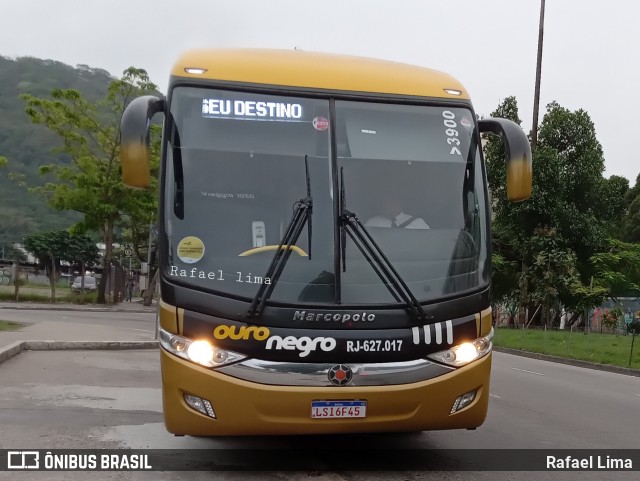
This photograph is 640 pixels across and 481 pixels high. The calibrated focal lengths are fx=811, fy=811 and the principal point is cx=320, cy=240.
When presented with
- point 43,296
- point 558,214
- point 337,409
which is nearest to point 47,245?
point 43,296

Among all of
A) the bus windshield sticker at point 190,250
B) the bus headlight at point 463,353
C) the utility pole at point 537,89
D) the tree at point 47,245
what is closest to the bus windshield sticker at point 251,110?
the bus windshield sticker at point 190,250

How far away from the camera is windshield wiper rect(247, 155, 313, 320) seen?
5.72 meters

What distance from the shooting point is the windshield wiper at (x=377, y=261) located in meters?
5.90

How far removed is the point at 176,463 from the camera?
6.50m

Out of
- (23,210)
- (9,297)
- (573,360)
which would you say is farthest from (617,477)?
(23,210)

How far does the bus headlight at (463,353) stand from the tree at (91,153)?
30.2m

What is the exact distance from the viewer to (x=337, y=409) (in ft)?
18.9

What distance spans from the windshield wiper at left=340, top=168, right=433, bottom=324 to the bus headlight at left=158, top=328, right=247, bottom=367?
3.41ft

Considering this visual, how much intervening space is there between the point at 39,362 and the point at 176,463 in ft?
23.7

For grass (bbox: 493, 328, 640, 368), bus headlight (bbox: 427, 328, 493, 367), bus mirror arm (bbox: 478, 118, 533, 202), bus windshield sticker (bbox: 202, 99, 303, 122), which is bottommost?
grass (bbox: 493, 328, 640, 368)

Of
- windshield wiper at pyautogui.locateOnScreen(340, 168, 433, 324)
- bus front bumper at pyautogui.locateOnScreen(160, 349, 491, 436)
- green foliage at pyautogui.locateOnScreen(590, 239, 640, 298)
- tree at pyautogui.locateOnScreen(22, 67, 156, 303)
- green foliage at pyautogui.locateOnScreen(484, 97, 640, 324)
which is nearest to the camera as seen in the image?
bus front bumper at pyautogui.locateOnScreen(160, 349, 491, 436)

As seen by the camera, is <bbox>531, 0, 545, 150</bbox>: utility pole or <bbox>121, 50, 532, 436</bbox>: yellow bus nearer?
<bbox>121, 50, 532, 436</bbox>: yellow bus

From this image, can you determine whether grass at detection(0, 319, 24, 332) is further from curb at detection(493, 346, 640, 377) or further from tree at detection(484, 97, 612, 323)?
tree at detection(484, 97, 612, 323)

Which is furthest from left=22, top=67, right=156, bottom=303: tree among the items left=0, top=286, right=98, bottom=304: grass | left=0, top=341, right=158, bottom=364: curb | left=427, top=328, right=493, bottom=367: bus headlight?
left=427, top=328, right=493, bottom=367: bus headlight
